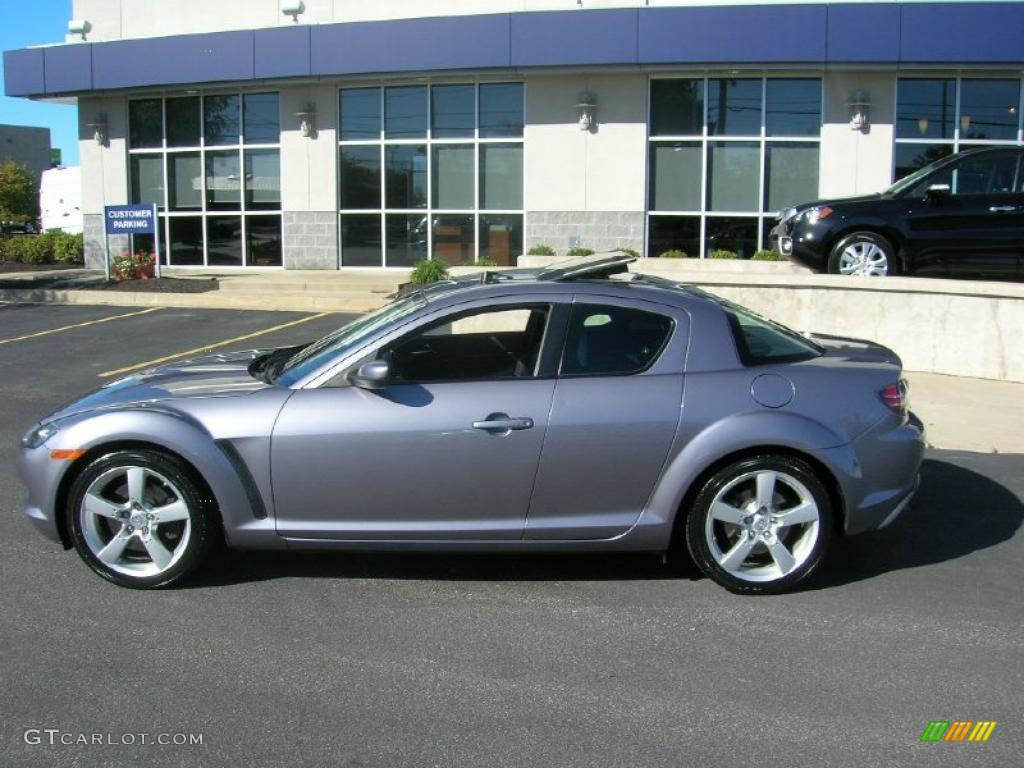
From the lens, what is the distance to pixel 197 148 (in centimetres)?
2183

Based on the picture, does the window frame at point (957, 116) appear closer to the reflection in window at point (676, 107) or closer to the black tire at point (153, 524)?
the reflection in window at point (676, 107)

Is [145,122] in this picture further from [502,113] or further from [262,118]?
[502,113]

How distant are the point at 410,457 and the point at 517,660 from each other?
107cm

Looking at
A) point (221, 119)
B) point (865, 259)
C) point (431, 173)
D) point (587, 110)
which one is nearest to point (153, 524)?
point (865, 259)

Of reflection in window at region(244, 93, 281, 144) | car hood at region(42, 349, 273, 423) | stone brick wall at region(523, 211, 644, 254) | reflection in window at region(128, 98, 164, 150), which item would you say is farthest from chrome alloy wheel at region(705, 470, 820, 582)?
reflection in window at region(128, 98, 164, 150)

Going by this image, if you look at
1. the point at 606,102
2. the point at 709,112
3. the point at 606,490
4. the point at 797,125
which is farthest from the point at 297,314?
the point at 606,490

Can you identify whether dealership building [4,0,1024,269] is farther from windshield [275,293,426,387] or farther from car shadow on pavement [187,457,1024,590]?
windshield [275,293,426,387]

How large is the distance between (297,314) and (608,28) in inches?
295

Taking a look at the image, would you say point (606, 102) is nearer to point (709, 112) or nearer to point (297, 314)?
point (709, 112)

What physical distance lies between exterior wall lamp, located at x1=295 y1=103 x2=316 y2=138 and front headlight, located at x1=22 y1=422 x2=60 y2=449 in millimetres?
16578

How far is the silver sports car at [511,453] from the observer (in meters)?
4.75

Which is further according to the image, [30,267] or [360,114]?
[30,267]

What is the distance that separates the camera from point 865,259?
37.0 ft

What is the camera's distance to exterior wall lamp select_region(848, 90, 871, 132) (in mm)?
18125
